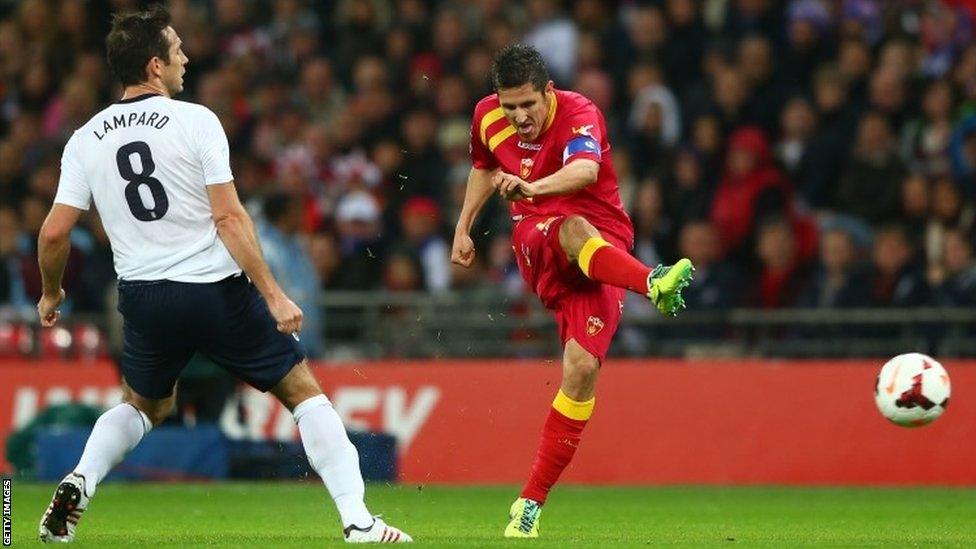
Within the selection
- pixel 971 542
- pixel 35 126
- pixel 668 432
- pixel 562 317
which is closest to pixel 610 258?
pixel 562 317

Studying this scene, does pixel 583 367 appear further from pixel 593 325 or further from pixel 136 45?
pixel 136 45

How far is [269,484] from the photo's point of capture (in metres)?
14.3

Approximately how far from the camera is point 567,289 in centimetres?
949

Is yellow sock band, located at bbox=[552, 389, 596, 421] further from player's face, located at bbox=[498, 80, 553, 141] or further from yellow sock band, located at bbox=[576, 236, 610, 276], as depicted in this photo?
player's face, located at bbox=[498, 80, 553, 141]

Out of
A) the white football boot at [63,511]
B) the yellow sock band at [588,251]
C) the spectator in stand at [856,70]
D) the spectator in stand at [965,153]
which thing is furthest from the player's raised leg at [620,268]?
the spectator in stand at [856,70]

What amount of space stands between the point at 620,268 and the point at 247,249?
1.90m

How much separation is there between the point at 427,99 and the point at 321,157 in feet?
3.71

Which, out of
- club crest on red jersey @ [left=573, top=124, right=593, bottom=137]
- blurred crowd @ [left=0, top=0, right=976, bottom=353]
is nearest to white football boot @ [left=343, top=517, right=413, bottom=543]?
club crest on red jersey @ [left=573, top=124, right=593, bottom=137]

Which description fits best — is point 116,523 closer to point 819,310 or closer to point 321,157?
point 819,310

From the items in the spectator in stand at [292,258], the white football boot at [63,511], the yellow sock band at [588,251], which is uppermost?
the spectator in stand at [292,258]

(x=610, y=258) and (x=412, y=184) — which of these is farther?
(x=412, y=184)

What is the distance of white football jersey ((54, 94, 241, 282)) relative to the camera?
8141mm

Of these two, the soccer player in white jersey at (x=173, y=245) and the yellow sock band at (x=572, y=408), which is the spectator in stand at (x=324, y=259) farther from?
the soccer player in white jersey at (x=173, y=245)

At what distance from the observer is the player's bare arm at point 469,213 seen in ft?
31.1
